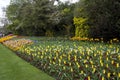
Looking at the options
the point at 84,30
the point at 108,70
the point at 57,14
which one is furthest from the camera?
the point at 57,14

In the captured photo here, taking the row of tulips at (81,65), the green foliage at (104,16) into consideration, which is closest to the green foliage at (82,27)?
the green foliage at (104,16)

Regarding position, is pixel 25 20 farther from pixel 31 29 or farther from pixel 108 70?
pixel 108 70

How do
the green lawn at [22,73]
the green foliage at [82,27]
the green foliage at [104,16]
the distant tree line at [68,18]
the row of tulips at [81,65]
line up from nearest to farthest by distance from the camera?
1. the row of tulips at [81,65]
2. the green lawn at [22,73]
3. the green foliage at [104,16]
4. the distant tree line at [68,18]
5. the green foliage at [82,27]

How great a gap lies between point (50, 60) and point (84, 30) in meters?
10.4

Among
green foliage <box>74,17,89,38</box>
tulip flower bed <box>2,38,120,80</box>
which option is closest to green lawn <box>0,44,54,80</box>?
tulip flower bed <box>2,38,120,80</box>

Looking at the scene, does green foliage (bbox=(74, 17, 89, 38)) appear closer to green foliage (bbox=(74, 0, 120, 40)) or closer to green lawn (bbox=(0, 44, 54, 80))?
green foliage (bbox=(74, 0, 120, 40))

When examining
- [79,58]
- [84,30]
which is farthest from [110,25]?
[79,58]

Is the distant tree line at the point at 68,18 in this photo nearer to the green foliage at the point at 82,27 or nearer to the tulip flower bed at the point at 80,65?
the green foliage at the point at 82,27

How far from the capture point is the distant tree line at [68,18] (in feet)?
50.2

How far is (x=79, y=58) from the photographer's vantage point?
8578 mm

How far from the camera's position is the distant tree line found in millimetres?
15305

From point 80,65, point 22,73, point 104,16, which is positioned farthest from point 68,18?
point 80,65

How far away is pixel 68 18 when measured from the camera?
81.8 ft

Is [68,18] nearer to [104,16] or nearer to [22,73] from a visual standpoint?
[104,16]
